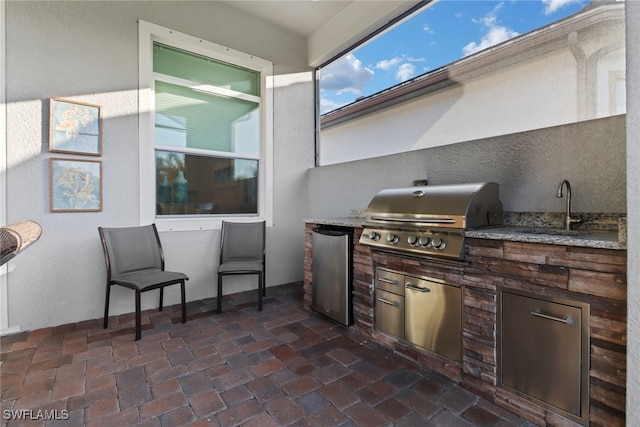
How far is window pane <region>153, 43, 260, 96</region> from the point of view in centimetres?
346

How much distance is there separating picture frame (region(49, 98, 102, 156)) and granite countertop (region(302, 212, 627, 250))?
8.62 feet

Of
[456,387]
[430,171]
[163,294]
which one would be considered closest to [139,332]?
[163,294]

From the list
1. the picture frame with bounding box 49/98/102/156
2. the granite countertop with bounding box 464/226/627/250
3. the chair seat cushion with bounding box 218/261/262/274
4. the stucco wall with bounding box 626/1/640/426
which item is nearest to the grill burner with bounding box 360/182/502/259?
the granite countertop with bounding box 464/226/627/250

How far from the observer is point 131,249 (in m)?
3.04

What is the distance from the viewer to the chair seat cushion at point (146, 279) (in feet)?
8.57

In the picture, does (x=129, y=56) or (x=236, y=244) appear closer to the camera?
(x=129, y=56)

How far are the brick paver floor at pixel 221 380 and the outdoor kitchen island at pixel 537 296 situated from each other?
12 cm

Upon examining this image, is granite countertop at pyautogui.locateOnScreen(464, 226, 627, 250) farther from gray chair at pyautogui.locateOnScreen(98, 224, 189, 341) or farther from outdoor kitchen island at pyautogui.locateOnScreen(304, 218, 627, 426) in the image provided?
gray chair at pyautogui.locateOnScreen(98, 224, 189, 341)

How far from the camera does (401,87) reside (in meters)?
4.61

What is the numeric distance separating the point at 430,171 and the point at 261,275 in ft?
6.85

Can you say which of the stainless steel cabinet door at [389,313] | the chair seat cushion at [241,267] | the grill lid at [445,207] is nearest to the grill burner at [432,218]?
the grill lid at [445,207]

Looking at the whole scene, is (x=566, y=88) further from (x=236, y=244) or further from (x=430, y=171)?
(x=236, y=244)

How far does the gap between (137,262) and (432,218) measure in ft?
9.42

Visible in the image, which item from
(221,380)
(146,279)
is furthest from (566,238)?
(146,279)
